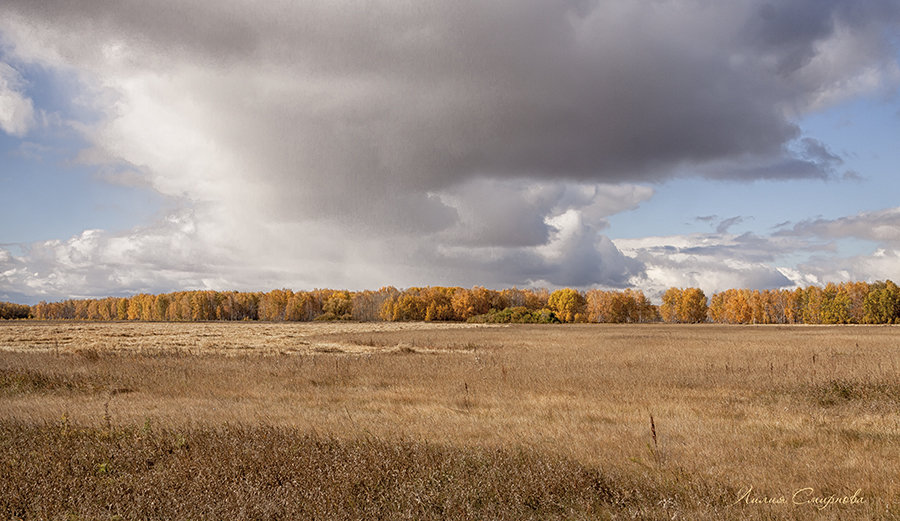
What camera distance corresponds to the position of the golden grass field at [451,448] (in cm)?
647

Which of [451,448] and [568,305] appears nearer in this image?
[451,448]

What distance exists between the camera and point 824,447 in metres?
9.50

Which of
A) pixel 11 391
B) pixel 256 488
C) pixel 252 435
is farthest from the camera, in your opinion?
pixel 11 391

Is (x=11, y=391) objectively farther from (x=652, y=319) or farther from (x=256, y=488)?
(x=652, y=319)

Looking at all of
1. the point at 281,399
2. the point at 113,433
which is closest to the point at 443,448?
the point at 113,433

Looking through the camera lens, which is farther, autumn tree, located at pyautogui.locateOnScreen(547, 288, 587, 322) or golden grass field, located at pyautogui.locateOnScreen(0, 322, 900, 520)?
autumn tree, located at pyautogui.locateOnScreen(547, 288, 587, 322)

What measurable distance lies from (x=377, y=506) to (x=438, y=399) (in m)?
9.07

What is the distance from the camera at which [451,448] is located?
8844 mm

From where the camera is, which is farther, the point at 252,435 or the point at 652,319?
the point at 652,319

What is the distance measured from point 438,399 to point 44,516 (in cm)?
1023

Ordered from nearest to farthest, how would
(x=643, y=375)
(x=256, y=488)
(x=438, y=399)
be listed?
(x=256, y=488) → (x=438, y=399) → (x=643, y=375)

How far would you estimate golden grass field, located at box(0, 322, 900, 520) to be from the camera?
6.47 meters

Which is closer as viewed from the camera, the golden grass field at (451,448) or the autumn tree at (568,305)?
the golden grass field at (451,448)

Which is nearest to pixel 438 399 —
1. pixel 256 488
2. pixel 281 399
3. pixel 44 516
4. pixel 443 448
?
pixel 281 399
